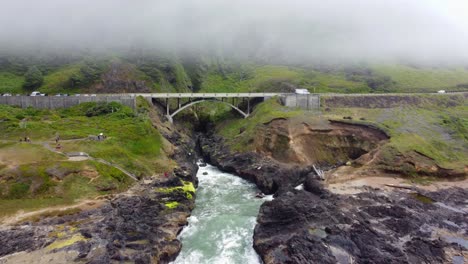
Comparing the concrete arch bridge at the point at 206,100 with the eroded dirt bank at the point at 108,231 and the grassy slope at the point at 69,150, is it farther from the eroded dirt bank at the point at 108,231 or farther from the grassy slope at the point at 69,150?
the eroded dirt bank at the point at 108,231

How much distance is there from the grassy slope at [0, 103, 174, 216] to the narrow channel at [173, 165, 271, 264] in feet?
38.6

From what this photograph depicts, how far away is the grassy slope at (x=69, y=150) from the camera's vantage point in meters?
46.8

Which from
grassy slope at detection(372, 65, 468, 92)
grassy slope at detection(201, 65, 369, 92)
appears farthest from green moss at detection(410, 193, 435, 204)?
grassy slope at detection(372, 65, 468, 92)

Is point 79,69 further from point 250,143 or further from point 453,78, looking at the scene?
point 453,78

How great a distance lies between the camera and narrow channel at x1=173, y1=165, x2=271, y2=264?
41.3m

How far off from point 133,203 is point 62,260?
1480 centimetres

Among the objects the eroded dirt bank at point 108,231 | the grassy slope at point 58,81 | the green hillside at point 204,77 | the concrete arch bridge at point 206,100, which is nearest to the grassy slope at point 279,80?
the green hillside at point 204,77

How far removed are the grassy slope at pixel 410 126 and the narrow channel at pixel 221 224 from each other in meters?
16.3

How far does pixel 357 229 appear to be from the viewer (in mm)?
43750

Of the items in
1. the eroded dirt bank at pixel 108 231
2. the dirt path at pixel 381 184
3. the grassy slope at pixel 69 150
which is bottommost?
the dirt path at pixel 381 184

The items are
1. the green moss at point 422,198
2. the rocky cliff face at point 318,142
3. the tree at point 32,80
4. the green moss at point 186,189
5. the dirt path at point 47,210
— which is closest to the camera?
the dirt path at point 47,210

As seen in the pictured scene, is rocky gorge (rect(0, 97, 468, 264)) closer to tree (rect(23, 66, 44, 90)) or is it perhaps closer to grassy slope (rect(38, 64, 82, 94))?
grassy slope (rect(38, 64, 82, 94))

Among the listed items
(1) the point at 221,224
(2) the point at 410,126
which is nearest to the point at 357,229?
(1) the point at 221,224

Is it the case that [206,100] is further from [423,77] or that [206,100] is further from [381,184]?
[423,77]
